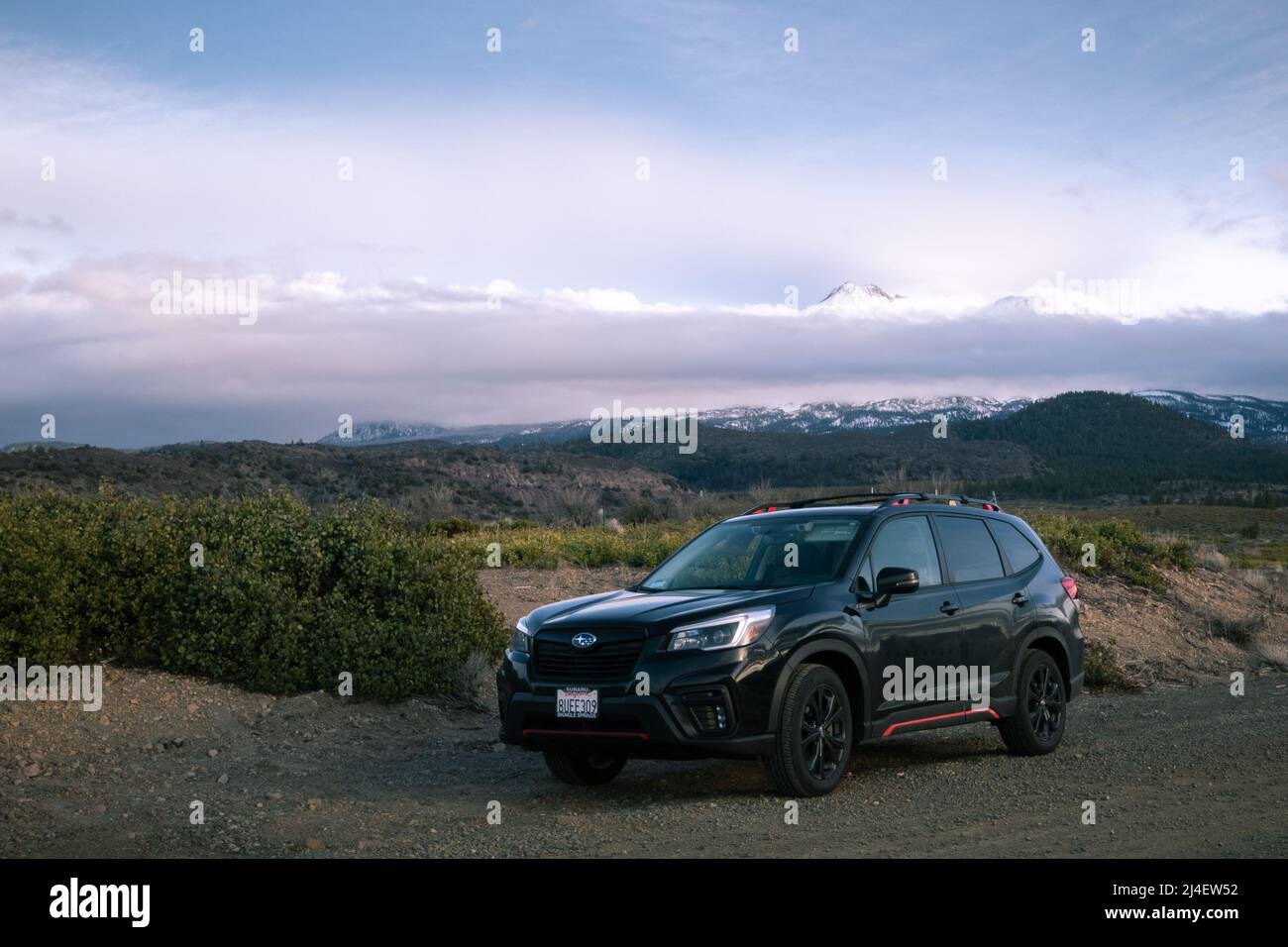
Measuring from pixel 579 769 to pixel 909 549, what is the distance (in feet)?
9.26

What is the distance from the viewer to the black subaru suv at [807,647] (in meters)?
7.84

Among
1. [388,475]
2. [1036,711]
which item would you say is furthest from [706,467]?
[1036,711]

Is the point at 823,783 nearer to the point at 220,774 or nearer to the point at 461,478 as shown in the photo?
the point at 220,774

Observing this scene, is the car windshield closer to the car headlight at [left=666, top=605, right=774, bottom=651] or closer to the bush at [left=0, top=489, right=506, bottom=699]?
the car headlight at [left=666, top=605, right=774, bottom=651]

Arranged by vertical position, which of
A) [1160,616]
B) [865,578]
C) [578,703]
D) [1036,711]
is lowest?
[1160,616]

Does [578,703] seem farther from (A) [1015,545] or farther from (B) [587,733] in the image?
(A) [1015,545]

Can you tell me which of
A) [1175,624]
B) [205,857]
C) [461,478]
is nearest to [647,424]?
[1175,624]

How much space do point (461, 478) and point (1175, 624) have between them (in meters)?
38.6

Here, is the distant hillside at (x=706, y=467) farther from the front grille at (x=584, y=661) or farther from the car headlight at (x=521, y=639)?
the front grille at (x=584, y=661)

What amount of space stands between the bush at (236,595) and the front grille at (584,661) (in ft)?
12.5

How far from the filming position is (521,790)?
8.92 meters

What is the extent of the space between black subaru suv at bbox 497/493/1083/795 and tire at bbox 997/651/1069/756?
0.6 inches

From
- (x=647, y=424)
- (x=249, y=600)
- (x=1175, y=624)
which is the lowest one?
(x=1175, y=624)
